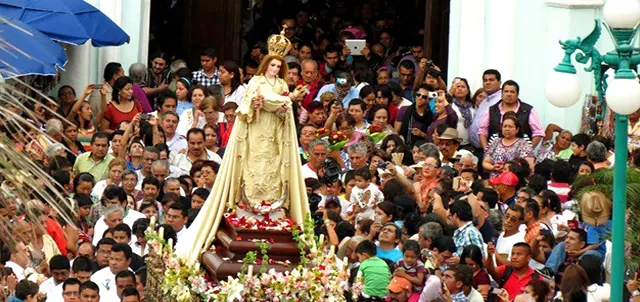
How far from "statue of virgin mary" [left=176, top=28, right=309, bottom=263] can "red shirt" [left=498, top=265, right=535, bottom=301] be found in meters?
2.15

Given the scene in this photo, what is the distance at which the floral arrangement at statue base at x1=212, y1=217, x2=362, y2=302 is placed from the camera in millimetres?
19062

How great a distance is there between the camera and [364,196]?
76.7 feet

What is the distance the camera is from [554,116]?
28.3 m

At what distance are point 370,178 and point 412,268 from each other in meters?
3.31

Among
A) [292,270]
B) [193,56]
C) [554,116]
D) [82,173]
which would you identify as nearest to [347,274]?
[292,270]

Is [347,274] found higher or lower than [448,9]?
lower

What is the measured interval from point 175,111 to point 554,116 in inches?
194

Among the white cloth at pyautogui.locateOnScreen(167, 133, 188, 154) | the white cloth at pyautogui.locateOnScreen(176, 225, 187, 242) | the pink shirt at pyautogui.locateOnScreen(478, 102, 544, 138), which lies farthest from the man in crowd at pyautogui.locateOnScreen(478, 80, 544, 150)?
the white cloth at pyautogui.locateOnScreen(176, 225, 187, 242)

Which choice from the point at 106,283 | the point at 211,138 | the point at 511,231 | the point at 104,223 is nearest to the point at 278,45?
the point at 106,283

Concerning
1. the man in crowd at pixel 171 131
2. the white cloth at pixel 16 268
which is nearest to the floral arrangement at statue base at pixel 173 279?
the white cloth at pixel 16 268

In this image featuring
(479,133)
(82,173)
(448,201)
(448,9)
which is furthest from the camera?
(448,9)

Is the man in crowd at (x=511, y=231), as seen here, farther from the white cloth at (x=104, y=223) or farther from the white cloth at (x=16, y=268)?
the white cloth at (x=16, y=268)

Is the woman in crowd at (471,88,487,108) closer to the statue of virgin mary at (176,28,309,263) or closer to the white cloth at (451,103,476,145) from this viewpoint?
the white cloth at (451,103,476,145)

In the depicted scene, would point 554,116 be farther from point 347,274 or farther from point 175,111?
point 347,274
